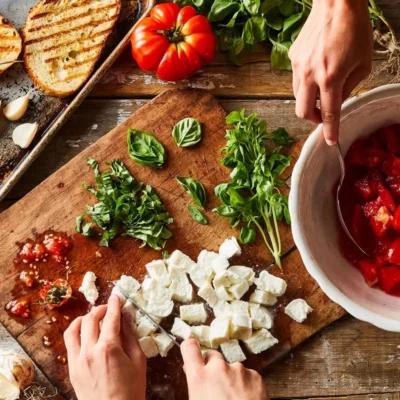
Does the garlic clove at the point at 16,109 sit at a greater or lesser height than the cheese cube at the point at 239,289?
greater

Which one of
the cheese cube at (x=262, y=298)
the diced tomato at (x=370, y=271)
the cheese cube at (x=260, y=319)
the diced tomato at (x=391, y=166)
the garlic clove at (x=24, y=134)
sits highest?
the garlic clove at (x=24, y=134)

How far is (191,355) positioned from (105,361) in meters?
0.36

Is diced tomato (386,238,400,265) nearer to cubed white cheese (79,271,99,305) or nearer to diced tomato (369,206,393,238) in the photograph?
diced tomato (369,206,393,238)

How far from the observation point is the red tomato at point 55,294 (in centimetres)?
261

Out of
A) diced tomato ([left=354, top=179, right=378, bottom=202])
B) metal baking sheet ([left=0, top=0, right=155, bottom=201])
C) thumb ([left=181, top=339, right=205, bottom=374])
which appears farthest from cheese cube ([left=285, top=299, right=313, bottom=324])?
metal baking sheet ([left=0, top=0, right=155, bottom=201])

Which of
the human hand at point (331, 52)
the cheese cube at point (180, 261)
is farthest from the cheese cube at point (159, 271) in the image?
the human hand at point (331, 52)

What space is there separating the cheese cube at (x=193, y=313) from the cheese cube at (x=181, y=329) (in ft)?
0.09

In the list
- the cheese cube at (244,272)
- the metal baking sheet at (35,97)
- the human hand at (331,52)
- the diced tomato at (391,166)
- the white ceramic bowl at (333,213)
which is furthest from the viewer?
the metal baking sheet at (35,97)

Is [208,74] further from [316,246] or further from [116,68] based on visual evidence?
[316,246]

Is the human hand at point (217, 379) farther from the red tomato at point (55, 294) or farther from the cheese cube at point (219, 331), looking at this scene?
the red tomato at point (55, 294)

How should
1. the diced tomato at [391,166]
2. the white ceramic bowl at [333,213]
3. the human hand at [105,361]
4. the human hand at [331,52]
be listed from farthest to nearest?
1. the human hand at [105,361]
2. the diced tomato at [391,166]
3. the white ceramic bowl at [333,213]
4. the human hand at [331,52]

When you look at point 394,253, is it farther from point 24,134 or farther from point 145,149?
point 24,134

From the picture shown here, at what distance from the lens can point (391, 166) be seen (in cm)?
235

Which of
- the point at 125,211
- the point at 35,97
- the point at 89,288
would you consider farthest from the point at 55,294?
the point at 35,97
